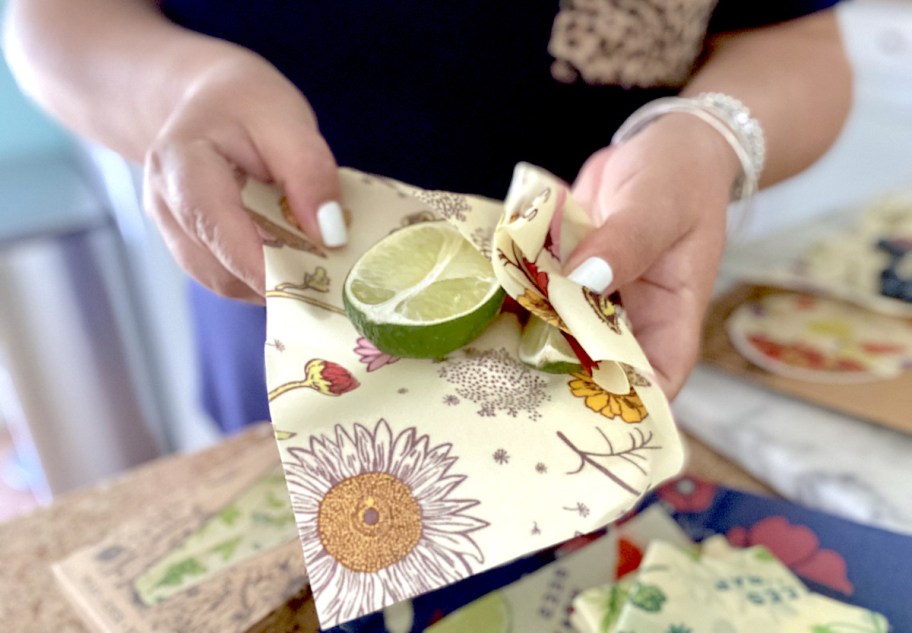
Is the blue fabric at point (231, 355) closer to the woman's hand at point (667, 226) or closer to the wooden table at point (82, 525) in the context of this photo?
the wooden table at point (82, 525)

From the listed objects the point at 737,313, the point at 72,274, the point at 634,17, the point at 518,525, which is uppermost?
the point at 634,17

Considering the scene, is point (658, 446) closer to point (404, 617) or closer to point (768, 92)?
point (404, 617)

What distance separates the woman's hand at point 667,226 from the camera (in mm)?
406

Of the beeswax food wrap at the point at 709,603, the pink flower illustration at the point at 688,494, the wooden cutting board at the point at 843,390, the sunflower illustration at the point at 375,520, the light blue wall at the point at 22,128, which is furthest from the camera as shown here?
the light blue wall at the point at 22,128

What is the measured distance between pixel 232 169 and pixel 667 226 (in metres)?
0.24

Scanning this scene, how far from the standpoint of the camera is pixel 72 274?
131cm

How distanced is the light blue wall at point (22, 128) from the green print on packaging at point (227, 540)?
119 centimetres

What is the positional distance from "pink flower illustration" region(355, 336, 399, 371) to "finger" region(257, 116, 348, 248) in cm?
7

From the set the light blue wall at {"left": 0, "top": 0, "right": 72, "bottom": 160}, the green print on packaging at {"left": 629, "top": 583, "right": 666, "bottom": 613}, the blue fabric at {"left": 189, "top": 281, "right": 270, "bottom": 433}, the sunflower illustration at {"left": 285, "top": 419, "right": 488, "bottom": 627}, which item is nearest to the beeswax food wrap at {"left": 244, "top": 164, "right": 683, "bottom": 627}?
the sunflower illustration at {"left": 285, "top": 419, "right": 488, "bottom": 627}

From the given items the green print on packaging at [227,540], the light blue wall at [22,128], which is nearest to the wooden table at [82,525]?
the green print on packaging at [227,540]

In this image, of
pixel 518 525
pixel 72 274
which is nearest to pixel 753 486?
pixel 518 525

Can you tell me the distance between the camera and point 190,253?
430mm

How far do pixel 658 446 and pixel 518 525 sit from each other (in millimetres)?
81

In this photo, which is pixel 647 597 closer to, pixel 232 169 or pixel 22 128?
pixel 232 169
